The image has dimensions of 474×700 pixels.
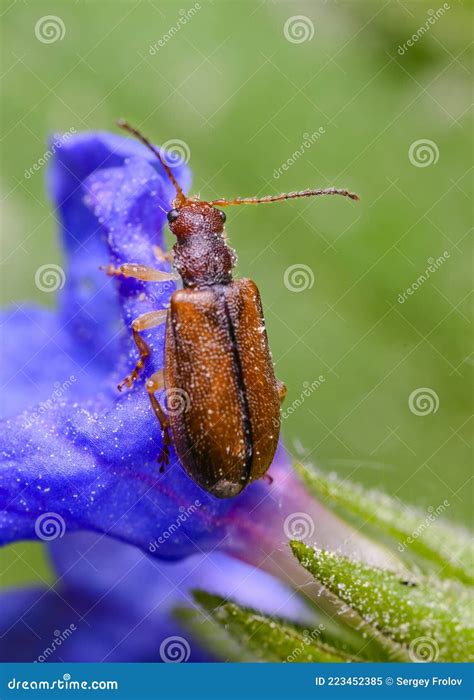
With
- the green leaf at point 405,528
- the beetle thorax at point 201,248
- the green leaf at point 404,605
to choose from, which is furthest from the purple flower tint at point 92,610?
the beetle thorax at point 201,248

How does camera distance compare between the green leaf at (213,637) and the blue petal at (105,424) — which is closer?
the blue petal at (105,424)

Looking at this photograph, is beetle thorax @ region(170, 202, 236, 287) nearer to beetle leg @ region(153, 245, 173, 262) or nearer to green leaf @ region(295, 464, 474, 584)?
beetle leg @ region(153, 245, 173, 262)

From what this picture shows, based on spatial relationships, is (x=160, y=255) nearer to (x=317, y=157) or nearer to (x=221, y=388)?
(x=221, y=388)

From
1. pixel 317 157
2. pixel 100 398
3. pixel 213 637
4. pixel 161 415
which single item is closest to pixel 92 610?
pixel 213 637

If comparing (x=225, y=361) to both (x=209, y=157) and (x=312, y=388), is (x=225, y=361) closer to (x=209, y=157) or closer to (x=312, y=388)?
(x=312, y=388)

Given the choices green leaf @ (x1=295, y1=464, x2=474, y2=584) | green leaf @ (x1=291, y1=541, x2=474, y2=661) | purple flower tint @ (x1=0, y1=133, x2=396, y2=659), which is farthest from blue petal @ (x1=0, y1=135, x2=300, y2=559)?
Answer: green leaf @ (x1=291, y1=541, x2=474, y2=661)

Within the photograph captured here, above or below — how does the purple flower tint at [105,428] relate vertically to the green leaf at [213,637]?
above

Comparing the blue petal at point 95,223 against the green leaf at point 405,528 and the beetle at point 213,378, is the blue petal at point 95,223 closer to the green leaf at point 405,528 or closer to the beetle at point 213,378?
the beetle at point 213,378
